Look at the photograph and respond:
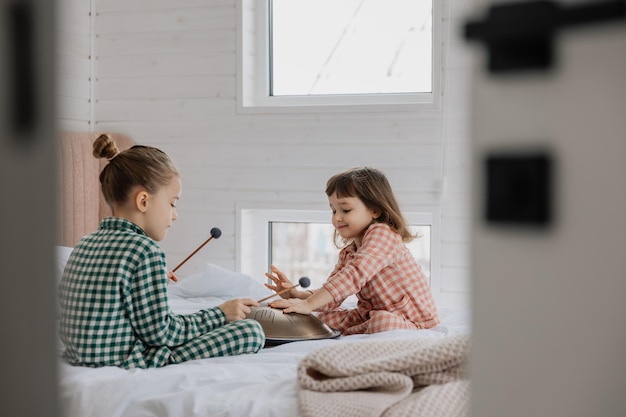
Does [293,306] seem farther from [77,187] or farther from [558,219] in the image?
[558,219]

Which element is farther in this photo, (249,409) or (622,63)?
(249,409)

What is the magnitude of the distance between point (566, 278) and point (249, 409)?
91 centimetres

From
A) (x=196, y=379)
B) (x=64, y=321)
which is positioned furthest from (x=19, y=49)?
(x=64, y=321)

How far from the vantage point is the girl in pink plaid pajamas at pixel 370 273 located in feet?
7.22

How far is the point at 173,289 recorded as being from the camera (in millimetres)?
2660

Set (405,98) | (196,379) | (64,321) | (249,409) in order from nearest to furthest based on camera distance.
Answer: (249,409) → (196,379) → (64,321) → (405,98)

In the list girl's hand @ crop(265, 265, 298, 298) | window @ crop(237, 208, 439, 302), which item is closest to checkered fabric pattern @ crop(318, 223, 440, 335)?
girl's hand @ crop(265, 265, 298, 298)

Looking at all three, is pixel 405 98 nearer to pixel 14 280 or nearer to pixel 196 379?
pixel 196 379

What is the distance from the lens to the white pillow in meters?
2.60

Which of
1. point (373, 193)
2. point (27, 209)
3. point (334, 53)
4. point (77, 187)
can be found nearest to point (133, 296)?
point (373, 193)

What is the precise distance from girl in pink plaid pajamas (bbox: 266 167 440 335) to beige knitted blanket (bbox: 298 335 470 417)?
0.73 metres

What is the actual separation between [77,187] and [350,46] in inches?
50.3

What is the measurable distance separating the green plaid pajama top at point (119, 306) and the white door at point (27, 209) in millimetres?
1262

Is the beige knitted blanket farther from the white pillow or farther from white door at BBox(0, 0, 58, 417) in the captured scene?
the white pillow
